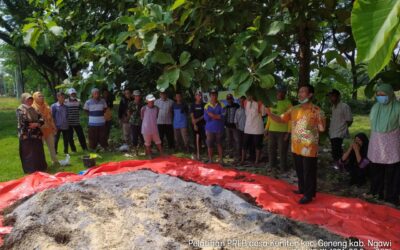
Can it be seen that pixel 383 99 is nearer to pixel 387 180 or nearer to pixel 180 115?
pixel 387 180

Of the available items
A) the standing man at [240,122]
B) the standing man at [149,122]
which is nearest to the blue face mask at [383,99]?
the standing man at [240,122]

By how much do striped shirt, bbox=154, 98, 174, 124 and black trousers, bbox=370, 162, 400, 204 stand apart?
485cm

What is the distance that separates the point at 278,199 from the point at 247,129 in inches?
111

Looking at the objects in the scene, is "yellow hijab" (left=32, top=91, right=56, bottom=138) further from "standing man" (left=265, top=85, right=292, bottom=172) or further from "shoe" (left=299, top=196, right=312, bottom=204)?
"shoe" (left=299, top=196, right=312, bottom=204)

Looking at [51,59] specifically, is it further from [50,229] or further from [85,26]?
[50,229]

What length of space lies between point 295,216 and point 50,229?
2479mm

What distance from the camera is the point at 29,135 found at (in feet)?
21.7

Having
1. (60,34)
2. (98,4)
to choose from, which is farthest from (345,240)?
(98,4)

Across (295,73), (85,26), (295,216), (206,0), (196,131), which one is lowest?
(295,216)

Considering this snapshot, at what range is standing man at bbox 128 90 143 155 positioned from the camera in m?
8.66

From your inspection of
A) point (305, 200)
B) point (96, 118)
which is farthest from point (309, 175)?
point (96, 118)

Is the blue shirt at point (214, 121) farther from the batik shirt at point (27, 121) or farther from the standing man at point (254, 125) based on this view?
the batik shirt at point (27, 121)

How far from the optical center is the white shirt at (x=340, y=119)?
6887mm

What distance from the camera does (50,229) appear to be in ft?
12.1
